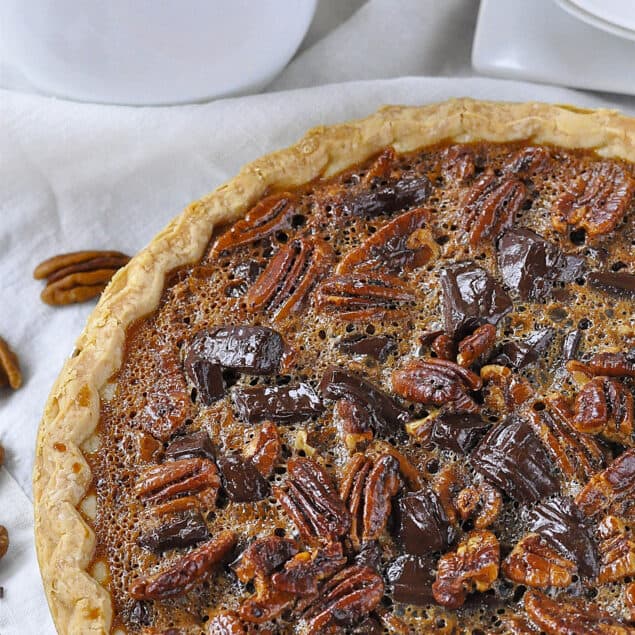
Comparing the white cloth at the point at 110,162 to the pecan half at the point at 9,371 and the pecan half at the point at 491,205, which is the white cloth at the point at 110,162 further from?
the pecan half at the point at 491,205

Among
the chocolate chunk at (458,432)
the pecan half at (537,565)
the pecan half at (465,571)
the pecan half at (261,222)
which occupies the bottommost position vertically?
the pecan half at (537,565)

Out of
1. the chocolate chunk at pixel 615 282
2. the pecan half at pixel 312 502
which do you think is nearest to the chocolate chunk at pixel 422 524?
the pecan half at pixel 312 502

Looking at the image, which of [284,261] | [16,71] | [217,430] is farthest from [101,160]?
[217,430]

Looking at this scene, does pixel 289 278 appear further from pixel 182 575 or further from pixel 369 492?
pixel 182 575

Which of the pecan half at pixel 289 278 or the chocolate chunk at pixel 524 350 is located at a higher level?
the pecan half at pixel 289 278

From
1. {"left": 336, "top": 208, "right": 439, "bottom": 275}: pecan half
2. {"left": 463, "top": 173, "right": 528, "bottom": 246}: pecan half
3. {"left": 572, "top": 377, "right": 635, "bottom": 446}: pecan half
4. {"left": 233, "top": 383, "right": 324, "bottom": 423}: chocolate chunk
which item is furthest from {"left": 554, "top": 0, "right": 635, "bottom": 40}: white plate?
{"left": 233, "top": 383, "right": 324, "bottom": 423}: chocolate chunk

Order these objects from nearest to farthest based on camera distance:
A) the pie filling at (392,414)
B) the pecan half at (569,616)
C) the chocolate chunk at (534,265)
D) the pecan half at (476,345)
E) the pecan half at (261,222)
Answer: the pecan half at (569,616) < the pie filling at (392,414) < the pecan half at (476,345) < the chocolate chunk at (534,265) < the pecan half at (261,222)
